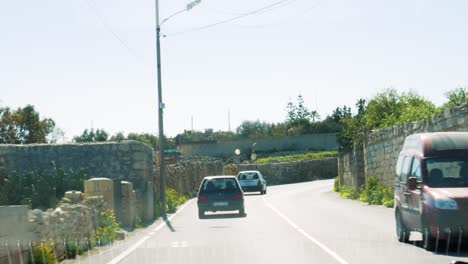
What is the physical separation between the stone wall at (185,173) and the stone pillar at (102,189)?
1158 cm

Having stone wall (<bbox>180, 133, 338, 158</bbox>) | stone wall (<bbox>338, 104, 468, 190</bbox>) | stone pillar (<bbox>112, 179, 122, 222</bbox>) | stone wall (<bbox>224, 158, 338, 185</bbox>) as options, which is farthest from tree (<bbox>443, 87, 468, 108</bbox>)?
stone wall (<bbox>180, 133, 338, 158</bbox>)

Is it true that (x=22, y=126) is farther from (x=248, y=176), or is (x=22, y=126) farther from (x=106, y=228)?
(x=106, y=228)

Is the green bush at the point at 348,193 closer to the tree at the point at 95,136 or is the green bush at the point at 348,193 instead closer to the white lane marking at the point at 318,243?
the white lane marking at the point at 318,243

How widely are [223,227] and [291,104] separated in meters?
110

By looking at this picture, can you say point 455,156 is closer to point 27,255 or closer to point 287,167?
point 27,255

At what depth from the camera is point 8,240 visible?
10.4 metres

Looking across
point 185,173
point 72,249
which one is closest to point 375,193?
point 185,173

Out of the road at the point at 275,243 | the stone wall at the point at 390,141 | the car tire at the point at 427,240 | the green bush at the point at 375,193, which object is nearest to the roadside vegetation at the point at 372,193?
the green bush at the point at 375,193

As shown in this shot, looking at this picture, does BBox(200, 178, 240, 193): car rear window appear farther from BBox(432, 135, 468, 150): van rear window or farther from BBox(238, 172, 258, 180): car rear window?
BBox(238, 172, 258, 180): car rear window

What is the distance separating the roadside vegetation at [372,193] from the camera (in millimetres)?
29062

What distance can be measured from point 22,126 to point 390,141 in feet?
137

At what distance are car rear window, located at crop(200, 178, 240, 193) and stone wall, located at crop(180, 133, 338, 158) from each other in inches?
2463

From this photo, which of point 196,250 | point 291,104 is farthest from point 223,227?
point 291,104

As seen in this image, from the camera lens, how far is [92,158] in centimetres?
2828
